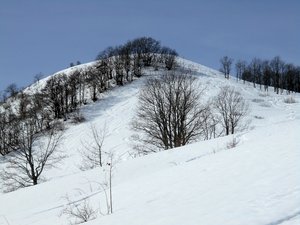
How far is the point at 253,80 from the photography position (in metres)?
110

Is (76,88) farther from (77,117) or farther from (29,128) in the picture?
(29,128)

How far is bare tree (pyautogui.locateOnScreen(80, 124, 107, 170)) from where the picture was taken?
3425 centimetres

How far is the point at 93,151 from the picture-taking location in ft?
135

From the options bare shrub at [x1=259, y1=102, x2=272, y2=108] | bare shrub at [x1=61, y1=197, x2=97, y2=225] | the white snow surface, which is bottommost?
bare shrub at [x1=61, y1=197, x2=97, y2=225]

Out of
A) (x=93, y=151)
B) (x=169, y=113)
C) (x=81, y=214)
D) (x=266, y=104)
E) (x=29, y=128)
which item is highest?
(x=266, y=104)

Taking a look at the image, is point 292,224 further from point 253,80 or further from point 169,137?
point 253,80

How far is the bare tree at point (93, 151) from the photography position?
112 ft

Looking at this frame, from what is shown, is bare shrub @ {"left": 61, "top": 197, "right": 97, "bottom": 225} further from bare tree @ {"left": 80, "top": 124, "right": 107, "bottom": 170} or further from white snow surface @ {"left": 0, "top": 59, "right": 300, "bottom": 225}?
bare tree @ {"left": 80, "top": 124, "right": 107, "bottom": 170}

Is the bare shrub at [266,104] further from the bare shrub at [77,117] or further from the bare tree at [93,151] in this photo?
the bare shrub at [77,117]

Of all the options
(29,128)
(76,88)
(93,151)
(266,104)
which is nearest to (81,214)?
(93,151)

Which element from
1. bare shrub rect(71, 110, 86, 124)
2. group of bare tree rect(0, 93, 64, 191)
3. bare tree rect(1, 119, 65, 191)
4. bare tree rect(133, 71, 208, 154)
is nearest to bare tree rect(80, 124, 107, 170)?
bare tree rect(1, 119, 65, 191)

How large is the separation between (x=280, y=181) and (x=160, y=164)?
7.74 meters

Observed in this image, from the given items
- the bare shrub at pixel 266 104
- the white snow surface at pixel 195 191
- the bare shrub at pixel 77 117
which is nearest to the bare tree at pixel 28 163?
the bare shrub at pixel 77 117

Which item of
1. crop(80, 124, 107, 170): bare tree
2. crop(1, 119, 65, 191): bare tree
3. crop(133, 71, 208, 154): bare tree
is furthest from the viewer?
crop(80, 124, 107, 170): bare tree
